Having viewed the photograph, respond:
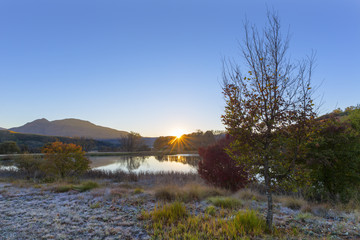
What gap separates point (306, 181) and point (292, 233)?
41.0 inches

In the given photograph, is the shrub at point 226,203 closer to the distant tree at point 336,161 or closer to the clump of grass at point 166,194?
the clump of grass at point 166,194

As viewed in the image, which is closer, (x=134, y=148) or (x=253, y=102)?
(x=253, y=102)

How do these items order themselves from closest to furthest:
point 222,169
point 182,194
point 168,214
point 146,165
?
point 168,214 < point 182,194 < point 222,169 < point 146,165

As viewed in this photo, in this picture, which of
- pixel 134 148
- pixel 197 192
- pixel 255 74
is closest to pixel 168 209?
pixel 197 192

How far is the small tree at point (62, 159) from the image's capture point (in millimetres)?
13435

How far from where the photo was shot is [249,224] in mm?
4391

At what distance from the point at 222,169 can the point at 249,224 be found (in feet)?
16.4

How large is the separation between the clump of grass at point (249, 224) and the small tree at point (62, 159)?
12.1 m

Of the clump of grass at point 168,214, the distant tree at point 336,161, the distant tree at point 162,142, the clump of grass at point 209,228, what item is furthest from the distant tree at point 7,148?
the distant tree at point 336,161

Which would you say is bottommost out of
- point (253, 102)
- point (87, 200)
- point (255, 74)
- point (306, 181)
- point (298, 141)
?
point (87, 200)

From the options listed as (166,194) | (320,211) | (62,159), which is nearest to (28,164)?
(62,159)

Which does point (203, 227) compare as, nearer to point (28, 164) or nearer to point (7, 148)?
point (28, 164)

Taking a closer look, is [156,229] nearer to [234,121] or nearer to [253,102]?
[234,121]

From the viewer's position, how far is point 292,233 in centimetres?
420
